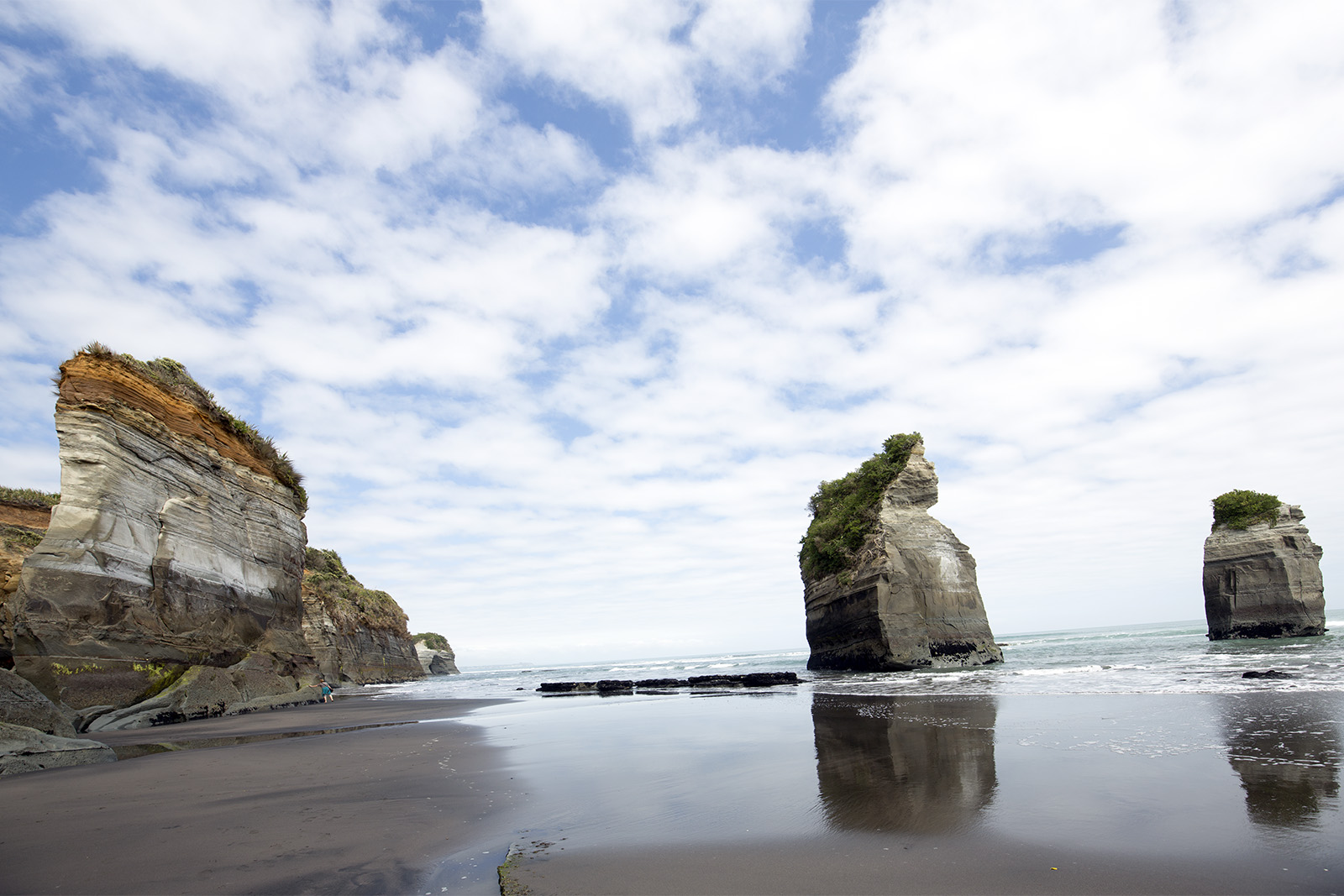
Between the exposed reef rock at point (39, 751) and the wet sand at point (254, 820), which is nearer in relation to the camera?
the wet sand at point (254, 820)

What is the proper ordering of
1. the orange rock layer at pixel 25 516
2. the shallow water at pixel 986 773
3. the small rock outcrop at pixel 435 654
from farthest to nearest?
the small rock outcrop at pixel 435 654 < the orange rock layer at pixel 25 516 < the shallow water at pixel 986 773

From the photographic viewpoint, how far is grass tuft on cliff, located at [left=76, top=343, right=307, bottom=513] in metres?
18.7

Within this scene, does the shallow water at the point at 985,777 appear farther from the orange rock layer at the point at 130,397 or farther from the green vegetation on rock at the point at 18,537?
the green vegetation on rock at the point at 18,537

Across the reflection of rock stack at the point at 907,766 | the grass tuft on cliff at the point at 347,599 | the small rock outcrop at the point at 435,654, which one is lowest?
the small rock outcrop at the point at 435,654

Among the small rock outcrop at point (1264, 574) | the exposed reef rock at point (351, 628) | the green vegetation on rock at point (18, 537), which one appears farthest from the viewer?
the exposed reef rock at point (351, 628)

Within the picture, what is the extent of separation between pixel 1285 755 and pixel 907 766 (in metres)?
4.41

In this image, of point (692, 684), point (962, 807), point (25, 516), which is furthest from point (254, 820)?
point (25, 516)

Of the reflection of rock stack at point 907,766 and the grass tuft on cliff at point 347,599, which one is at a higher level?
the grass tuft on cliff at point 347,599

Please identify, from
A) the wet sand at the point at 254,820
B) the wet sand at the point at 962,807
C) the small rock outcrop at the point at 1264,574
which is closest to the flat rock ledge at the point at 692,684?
the wet sand at the point at 962,807

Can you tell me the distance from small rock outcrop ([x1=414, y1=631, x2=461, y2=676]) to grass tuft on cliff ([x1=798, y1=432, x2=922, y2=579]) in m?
52.0

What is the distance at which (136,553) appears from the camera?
1731 centimetres

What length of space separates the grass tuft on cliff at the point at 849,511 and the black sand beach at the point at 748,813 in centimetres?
2037

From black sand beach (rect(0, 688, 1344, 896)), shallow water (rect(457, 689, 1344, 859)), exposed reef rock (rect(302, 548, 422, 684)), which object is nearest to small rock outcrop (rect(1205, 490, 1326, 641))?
shallow water (rect(457, 689, 1344, 859))

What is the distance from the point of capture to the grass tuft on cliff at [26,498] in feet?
77.0
